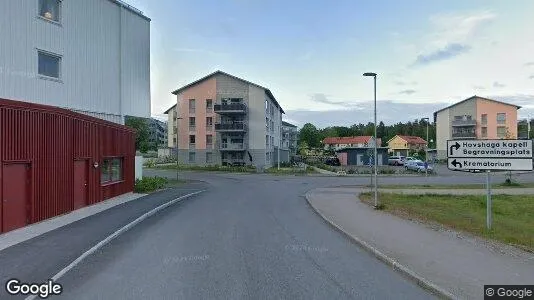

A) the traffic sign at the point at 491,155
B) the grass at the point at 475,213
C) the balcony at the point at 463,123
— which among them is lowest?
the grass at the point at 475,213

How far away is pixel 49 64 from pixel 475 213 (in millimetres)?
20951

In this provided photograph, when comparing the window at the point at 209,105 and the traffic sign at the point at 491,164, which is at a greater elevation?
the window at the point at 209,105

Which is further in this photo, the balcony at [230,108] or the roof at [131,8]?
the balcony at [230,108]

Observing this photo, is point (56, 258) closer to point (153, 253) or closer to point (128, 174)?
point (153, 253)

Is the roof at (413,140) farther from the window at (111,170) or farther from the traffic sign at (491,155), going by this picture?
the traffic sign at (491,155)

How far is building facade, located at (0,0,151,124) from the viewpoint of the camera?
20.8m

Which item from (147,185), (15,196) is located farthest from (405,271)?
(147,185)

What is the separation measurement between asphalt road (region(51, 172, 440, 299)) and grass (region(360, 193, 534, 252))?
12.5 feet

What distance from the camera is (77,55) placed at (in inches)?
956

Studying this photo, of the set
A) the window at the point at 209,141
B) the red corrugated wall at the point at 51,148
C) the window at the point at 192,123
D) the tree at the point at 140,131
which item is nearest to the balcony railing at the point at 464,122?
the window at the point at 209,141

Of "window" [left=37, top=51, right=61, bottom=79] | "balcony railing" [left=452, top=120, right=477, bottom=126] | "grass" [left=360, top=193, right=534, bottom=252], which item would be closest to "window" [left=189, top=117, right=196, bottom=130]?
"window" [left=37, top=51, right=61, bottom=79]

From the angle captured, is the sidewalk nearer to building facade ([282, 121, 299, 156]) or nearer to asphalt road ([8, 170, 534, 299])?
asphalt road ([8, 170, 534, 299])

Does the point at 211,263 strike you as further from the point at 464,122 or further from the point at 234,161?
the point at 464,122

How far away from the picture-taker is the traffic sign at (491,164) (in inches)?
500
